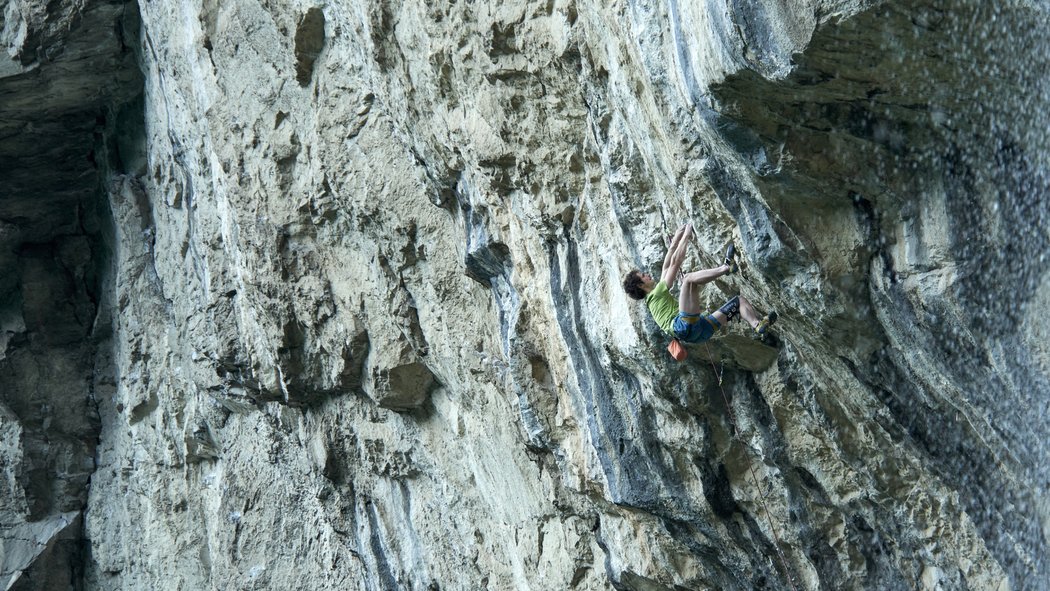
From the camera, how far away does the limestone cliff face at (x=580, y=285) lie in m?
4.75

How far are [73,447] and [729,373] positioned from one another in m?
13.1

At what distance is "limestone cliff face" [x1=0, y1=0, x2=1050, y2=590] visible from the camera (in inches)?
187

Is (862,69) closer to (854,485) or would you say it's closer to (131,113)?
(854,485)

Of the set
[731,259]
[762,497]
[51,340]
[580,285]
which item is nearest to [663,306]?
[731,259]

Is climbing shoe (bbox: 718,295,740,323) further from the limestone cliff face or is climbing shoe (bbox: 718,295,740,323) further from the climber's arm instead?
the climber's arm

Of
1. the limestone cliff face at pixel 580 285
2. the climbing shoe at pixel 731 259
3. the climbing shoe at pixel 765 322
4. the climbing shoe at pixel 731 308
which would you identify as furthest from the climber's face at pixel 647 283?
the climbing shoe at pixel 765 322

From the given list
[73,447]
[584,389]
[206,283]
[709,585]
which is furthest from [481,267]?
[73,447]

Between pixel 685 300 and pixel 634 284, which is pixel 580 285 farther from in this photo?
pixel 685 300

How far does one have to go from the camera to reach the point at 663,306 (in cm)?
585

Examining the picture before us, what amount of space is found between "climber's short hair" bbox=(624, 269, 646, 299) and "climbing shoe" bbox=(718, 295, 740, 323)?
507 millimetres

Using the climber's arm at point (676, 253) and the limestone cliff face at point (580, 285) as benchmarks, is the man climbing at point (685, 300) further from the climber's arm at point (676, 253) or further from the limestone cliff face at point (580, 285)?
the limestone cliff face at point (580, 285)

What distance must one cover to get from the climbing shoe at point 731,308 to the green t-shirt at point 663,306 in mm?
286

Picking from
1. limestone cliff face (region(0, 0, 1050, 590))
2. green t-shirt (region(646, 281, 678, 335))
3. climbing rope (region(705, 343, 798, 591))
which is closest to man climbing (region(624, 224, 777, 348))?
green t-shirt (region(646, 281, 678, 335))

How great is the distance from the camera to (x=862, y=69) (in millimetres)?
4387
